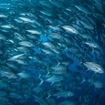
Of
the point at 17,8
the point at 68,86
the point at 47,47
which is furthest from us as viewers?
the point at 17,8

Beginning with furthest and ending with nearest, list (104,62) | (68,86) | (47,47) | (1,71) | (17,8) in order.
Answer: (17,8), (104,62), (68,86), (47,47), (1,71)

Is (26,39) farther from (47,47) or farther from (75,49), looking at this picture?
(75,49)

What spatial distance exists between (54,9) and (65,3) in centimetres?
54

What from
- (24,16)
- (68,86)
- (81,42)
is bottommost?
(68,86)

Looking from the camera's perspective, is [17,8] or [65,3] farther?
[17,8]

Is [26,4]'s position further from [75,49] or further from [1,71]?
[1,71]

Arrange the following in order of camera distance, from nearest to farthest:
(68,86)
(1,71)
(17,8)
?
1. (1,71)
2. (68,86)
3. (17,8)

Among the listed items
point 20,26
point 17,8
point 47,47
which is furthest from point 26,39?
point 17,8

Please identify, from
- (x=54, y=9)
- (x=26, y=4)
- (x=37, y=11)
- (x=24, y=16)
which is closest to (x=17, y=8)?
(x=26, y=4)

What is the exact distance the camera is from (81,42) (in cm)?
845

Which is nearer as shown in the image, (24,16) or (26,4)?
(24,16)

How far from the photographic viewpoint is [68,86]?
842 centimetres

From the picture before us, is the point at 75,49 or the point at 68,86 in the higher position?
the point at 75,49

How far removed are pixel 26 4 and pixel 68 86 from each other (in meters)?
4.54
